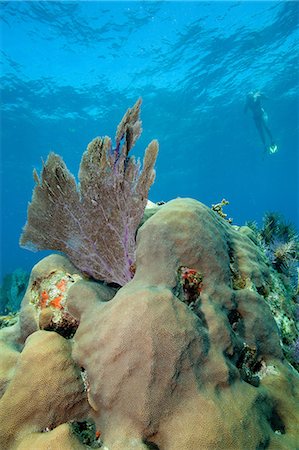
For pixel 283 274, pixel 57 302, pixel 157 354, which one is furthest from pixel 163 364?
pixel 283 274

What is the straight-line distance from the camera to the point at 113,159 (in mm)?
3346

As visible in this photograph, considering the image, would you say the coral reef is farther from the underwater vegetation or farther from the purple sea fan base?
the purple sea fan base

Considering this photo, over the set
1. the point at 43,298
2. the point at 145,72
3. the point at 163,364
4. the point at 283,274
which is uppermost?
the point at 145,72

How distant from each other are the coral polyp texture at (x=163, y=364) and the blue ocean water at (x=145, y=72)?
15589 millimetres

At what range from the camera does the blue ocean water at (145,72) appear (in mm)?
19609

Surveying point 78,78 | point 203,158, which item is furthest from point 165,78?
point 203,158

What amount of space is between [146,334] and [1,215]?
233 ft

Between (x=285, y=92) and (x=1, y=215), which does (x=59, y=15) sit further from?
(x=1, y=215)

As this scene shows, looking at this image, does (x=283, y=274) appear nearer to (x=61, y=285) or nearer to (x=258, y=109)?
(x=61, y=285)

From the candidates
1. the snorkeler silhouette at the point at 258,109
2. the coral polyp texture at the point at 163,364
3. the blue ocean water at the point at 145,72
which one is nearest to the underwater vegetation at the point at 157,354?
the coral polyp texture at the point at 163,364

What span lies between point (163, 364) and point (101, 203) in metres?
1.86

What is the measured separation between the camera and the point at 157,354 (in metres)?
2.04

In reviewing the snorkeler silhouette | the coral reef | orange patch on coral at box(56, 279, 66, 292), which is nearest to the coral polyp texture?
orange patch on coral at box(56, 279, 66, 292)

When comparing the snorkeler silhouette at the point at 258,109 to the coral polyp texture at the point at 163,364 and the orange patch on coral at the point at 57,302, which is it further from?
the orange patch on coral at the point at 57,302
